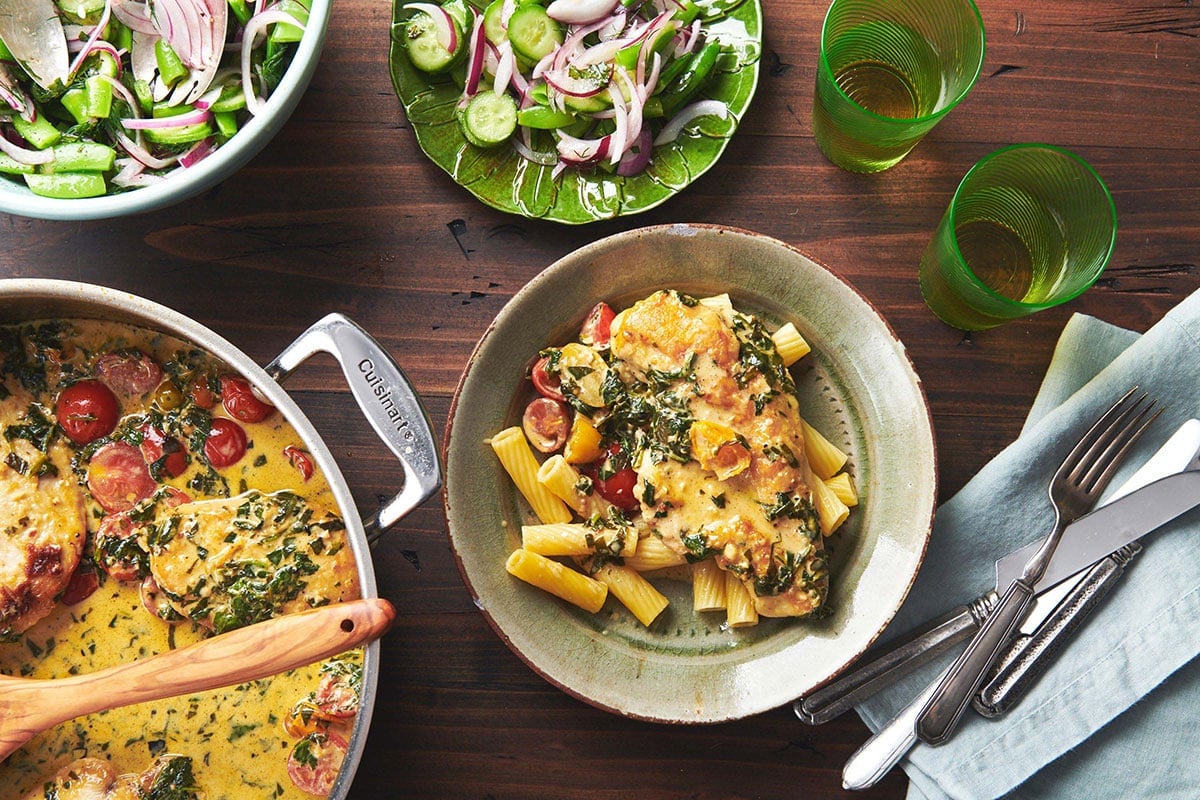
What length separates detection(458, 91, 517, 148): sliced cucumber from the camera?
2.46m

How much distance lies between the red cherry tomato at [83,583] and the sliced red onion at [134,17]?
1.33 m

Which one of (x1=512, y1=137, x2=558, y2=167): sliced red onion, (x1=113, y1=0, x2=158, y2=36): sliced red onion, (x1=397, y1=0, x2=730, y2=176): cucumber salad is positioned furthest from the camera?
(x1=512, y1=137, x2=558, y2=167): sliced red onion

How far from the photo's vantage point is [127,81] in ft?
7.65

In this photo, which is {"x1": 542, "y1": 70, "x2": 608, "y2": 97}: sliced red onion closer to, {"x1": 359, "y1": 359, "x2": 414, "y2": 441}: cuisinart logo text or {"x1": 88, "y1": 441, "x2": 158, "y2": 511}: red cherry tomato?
{"x1": 359, "y1": 359, "x2": 414, "y2": 441}: cuisinart logo text

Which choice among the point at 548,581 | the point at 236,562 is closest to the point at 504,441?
the point at 548,581

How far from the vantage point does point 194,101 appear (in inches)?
90.7

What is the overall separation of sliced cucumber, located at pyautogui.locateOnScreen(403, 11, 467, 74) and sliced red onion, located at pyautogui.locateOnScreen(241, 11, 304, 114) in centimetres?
30

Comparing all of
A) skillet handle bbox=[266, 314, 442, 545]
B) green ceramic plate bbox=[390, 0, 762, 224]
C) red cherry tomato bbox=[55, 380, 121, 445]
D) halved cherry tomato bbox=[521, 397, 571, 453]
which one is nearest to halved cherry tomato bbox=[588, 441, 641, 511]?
halved cherry tomato bbox=[521, 397, 571, 453]

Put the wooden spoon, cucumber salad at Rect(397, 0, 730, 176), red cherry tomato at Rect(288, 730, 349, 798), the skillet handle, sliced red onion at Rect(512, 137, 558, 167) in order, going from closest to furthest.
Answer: the wooden spoon → the skillet handle → red cherry tomato at Rect(288, 730, 349, 798) → cucumber salad at Rect(397, 0, 730, 176) → sliced red onion at Rect(512, 137, 558, 167)

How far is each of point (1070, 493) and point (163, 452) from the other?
230 centimetres

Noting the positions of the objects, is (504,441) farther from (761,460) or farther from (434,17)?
(434,17)

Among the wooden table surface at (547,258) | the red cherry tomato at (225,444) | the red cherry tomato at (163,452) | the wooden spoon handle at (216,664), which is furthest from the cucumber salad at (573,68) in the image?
the wooden spoon handle at (216,664)

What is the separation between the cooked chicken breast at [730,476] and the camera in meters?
2.26

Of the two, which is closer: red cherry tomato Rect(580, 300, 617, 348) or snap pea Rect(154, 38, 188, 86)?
snap pea Rect(154, 38, 188, 86)
